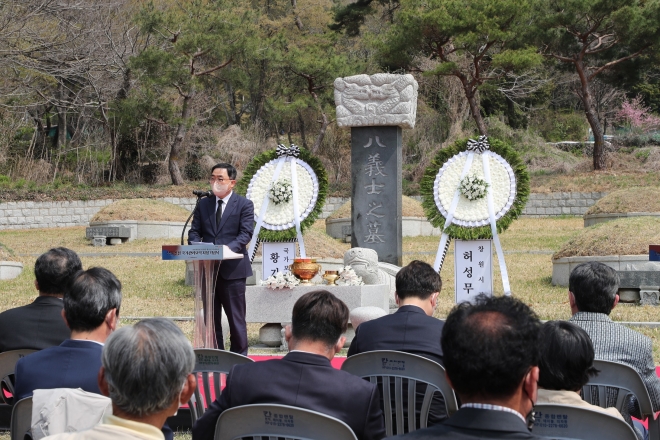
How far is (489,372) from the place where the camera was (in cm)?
206

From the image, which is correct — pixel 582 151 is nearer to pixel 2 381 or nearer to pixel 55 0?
pixel 55 0

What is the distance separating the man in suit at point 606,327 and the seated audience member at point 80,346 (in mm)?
2084

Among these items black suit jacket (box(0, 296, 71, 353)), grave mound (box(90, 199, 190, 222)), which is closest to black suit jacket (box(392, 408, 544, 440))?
black suit jacket (box(0, 296, 71, 353))

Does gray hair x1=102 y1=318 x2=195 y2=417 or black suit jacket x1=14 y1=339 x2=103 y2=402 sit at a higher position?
gray hair x1=102 y1=318 x2=195 y2=417

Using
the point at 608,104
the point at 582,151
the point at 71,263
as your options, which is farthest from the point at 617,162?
the point at 71,263

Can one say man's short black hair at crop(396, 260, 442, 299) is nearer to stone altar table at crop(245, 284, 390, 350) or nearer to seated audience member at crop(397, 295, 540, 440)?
seated audience member at crop(397, 295, 540, 440)

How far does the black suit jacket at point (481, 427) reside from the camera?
2029 mm

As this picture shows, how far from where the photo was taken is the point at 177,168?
2936 centimetres

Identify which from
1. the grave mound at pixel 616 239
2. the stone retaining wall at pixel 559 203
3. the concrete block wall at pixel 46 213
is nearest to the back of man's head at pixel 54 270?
the grave mound at pixel 616 239

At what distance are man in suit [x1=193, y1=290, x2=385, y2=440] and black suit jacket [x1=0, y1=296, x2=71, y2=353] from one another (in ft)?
5.02

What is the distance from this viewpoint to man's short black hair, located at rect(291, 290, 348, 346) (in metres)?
3.13

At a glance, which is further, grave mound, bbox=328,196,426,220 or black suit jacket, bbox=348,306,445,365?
grave mound, bbox=328,196,426,220

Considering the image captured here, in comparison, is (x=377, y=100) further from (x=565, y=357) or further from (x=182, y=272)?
(x=565, y=357)

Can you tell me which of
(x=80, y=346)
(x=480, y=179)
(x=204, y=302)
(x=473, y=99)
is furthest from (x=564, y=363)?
(x=473, y=99)
